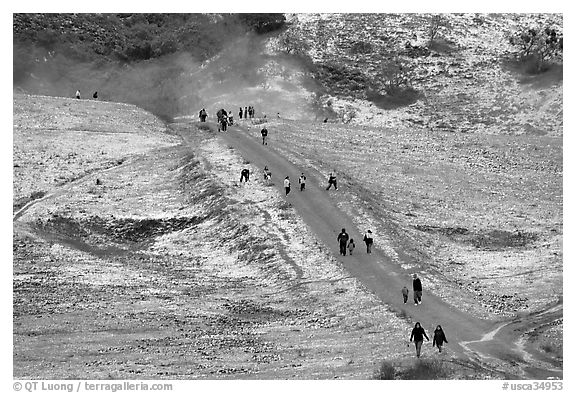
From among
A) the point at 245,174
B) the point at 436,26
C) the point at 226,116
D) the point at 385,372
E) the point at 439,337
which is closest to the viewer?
the point at 385,372

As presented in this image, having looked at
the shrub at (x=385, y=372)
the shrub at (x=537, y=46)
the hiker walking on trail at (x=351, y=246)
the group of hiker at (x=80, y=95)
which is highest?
the shrub at (x=537, y=46)

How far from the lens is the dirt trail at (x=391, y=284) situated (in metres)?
38.3

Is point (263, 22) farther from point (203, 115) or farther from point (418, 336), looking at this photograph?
point (418, 336)

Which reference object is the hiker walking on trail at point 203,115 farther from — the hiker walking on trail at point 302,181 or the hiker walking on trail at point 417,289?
the hiker walking on trail at point 417,289

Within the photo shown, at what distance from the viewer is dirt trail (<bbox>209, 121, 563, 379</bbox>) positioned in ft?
126

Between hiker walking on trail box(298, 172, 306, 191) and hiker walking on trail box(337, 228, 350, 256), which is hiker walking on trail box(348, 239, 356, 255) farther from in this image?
hiker walking on trail box(298, 172, 306, 191)

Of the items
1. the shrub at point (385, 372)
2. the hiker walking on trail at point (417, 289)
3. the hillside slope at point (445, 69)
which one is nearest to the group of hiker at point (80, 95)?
Result: the hillside slope at point (445, 69)

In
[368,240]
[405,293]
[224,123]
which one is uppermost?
[224,123]

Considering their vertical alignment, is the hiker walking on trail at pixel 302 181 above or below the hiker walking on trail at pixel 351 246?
above

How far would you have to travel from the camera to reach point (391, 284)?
47.1m

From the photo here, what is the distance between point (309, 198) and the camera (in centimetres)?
5938

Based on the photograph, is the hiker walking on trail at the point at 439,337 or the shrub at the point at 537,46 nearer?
the hiker walking on trail at the point at 439,337

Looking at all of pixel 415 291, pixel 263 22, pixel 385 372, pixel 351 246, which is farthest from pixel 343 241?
pixel 263 22

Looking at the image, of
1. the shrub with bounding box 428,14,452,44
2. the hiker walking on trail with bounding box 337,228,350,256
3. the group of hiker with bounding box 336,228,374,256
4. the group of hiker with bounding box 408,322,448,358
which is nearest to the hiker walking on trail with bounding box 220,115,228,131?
the group of hiker with bounding box 336,228,374,256
